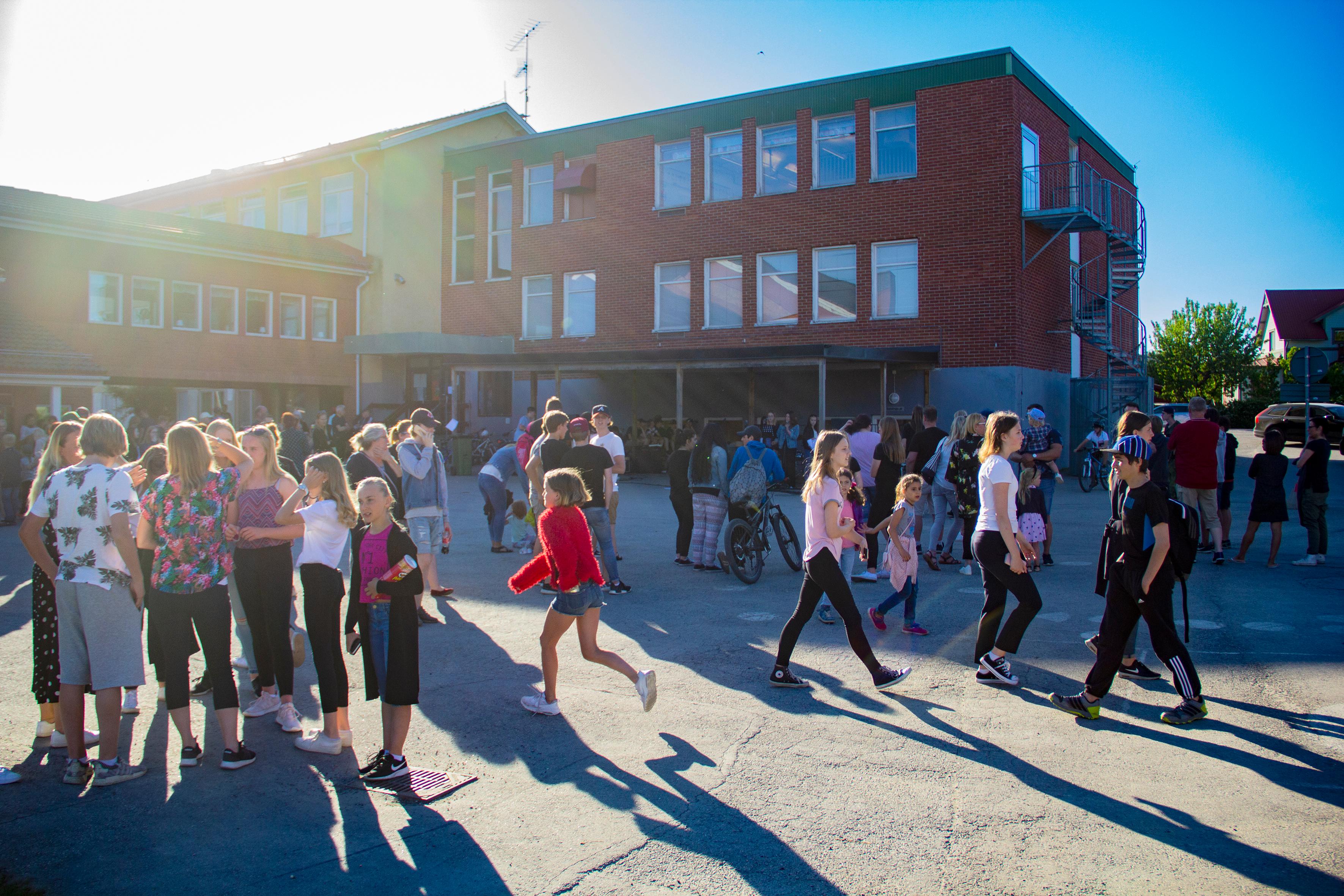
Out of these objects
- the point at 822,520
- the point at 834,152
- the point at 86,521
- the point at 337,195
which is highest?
the point at 337,195

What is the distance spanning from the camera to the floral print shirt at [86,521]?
444 cm

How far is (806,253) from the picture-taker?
24.0 metres

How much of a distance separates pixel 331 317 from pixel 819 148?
658 inches

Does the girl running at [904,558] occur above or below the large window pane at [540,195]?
below

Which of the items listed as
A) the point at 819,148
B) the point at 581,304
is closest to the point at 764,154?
the point at 819,148

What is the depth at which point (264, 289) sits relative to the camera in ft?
92.5

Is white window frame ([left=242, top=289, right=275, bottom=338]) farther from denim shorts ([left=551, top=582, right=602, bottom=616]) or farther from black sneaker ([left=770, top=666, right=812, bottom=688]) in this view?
black sneaker ([left=770, top=666, right=812, bottom=688])

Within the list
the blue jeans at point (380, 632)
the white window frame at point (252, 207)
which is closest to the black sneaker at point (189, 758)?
the blue jeans at point (380, 632)

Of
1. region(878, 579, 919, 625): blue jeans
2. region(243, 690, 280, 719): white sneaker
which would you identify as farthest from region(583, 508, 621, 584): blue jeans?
region(243, 690, 280, 719): white sneaker

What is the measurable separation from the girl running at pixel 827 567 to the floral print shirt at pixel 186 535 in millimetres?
3301

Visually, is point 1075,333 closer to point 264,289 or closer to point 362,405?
point 362,405

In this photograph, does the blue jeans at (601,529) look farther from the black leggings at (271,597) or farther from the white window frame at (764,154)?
the white window frame at (764,154)

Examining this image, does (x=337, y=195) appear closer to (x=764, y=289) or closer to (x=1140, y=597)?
(x=764, y=289)

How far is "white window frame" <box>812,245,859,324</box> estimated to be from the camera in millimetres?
23344
